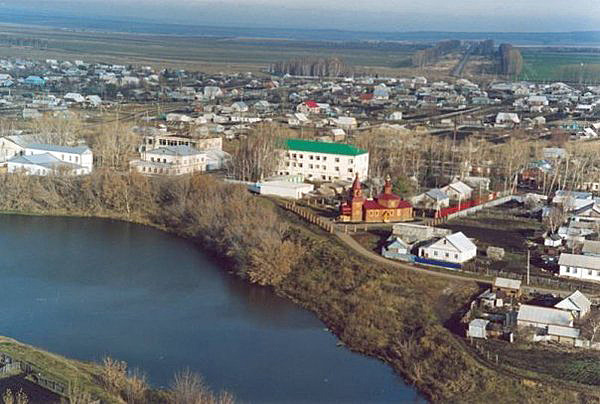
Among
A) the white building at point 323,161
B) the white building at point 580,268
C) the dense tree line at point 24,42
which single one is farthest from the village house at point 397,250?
the dense tree line at point 24,42

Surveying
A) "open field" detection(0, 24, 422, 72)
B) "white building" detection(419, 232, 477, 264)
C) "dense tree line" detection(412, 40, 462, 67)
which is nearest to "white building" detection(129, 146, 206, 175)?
Result: "white building" detection(419, 232, 477, 264)

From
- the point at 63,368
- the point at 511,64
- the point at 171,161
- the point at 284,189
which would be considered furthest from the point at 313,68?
the point at 63,368

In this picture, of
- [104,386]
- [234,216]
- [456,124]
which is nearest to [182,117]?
[456,124]

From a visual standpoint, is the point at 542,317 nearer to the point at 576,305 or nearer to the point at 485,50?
the point at 576,305

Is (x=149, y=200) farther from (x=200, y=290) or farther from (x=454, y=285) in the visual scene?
(x=454, y=285)

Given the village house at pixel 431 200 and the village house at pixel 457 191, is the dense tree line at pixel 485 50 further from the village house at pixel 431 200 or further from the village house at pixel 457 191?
the village house at pixel 431 200
